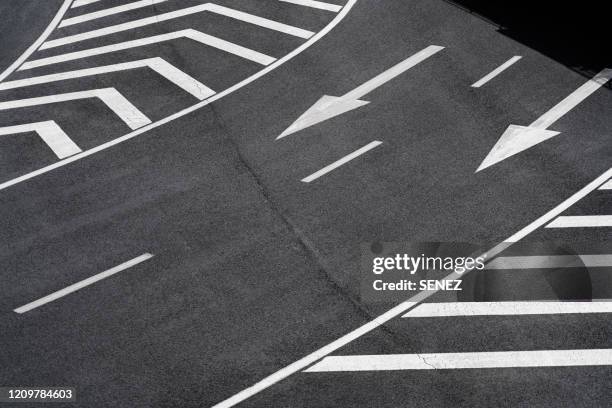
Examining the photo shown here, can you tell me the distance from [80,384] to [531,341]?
659 centimetres

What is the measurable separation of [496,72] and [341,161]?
5.04 meters

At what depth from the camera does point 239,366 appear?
37.7 ft

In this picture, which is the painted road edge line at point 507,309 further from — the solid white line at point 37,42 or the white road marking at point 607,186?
the solid white line at point 37,42

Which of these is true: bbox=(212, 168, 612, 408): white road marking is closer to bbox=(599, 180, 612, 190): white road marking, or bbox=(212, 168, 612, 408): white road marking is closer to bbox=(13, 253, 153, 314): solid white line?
bbox=(599, 180, 612, 190): white road marking

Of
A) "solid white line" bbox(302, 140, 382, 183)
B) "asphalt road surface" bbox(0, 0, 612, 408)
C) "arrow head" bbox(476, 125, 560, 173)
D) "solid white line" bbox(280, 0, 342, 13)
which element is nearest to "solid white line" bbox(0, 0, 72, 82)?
"asphalt road surface" bbox(0, 0, 612, 408)

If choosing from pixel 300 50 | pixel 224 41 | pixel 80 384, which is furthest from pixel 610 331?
pixel 224 41

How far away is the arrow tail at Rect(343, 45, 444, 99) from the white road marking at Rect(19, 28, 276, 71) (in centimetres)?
315

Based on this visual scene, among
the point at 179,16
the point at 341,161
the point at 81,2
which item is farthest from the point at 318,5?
the point at 341,161

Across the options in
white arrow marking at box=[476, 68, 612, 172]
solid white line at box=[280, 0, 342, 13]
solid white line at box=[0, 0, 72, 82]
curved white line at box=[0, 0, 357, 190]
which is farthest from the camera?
solid white line at box=[280, 0, 342, 13]

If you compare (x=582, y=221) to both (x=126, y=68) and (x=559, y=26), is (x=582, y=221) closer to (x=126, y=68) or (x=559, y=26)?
(x=559, y=26)

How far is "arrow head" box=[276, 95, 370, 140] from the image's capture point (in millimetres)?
17172

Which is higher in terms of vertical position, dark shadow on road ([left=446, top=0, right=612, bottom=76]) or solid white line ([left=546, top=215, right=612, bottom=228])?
dark shadow on road ([left=446, top=0, right=612, bottom=76])

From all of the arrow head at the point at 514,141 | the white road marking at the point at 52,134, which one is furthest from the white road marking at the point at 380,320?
the white road marking at the point at 52,134

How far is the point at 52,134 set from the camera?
58.6ft
